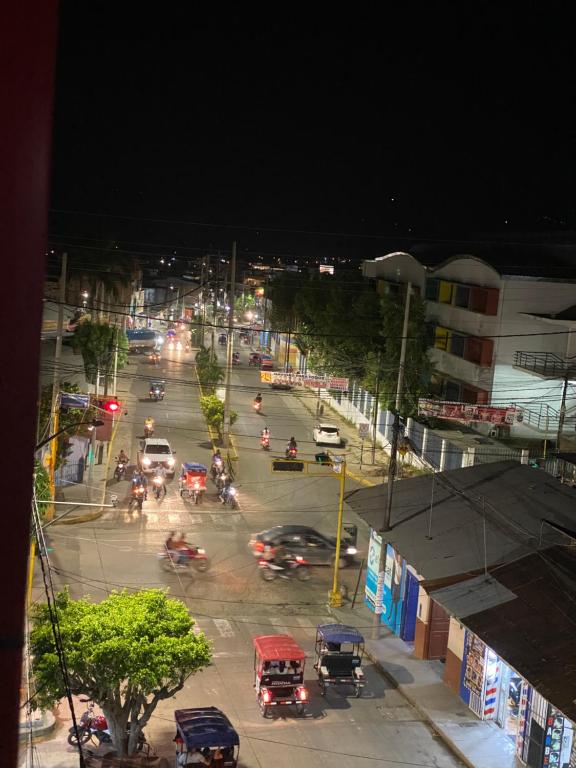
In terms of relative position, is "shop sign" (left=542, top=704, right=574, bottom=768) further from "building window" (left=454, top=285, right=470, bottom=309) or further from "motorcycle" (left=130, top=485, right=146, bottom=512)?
"building window" (left=454, top=285, right=470, bottom=309)

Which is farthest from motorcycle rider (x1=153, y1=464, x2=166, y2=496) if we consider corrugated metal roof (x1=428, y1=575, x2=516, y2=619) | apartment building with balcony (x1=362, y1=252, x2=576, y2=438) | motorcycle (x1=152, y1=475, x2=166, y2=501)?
corrugated metal roof (x1=428, y1=575, x2=516, y2=619)

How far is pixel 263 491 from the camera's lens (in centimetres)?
3225

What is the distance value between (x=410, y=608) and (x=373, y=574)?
1.84 m

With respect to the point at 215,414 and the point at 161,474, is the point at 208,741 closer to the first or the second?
the point at 161,474

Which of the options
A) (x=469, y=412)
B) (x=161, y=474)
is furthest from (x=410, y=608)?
(x=161, y=474)

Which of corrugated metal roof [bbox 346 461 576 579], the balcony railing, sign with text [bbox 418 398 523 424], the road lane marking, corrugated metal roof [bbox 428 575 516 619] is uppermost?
the balcony railing

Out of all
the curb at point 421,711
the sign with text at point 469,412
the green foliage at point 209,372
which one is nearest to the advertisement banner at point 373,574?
the curb at point 421,711

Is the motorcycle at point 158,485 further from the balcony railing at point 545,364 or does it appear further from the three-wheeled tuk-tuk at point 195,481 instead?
the balcony railing at point 545,364

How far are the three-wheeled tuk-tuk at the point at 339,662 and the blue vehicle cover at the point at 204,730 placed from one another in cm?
377

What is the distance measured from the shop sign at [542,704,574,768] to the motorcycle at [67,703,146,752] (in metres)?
6.27

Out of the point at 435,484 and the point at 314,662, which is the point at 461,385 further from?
the point at 314,662

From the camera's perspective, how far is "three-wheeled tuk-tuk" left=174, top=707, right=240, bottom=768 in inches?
513

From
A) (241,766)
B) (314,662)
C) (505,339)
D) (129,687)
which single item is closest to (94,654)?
(129,687)

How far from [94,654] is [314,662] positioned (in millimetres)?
7366
